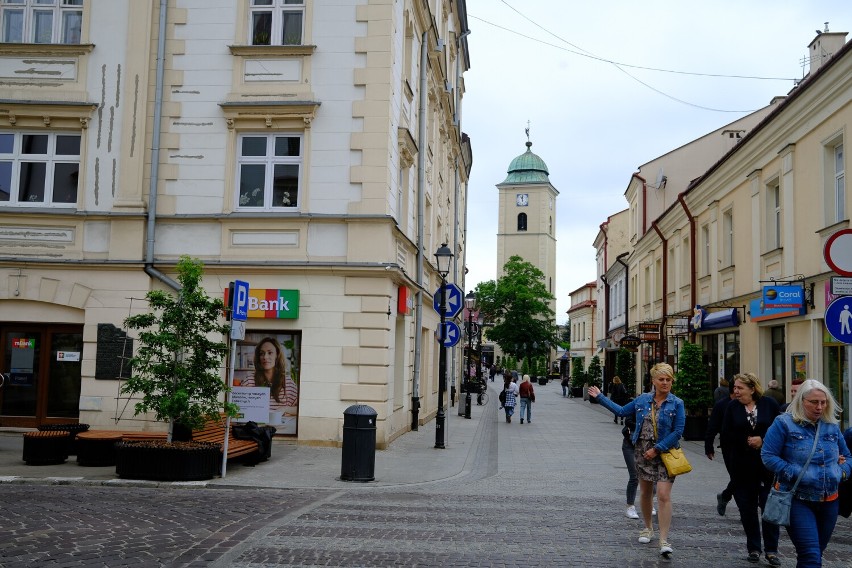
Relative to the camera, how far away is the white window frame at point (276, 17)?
54.9 ft

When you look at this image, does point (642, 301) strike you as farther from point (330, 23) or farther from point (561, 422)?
point (330, 23)

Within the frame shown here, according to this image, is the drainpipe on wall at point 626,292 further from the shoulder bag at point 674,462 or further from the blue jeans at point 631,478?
the shoulder bag at point 674,462

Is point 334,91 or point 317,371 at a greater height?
point 334,91

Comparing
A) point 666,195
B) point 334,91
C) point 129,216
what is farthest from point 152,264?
point 666,195

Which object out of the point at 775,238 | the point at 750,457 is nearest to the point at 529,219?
the point at 775,238

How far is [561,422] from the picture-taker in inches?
1105

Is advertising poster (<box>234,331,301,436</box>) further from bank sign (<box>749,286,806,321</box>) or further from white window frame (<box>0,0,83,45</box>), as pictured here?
bank sign (<box>749,286,806,321</box>)


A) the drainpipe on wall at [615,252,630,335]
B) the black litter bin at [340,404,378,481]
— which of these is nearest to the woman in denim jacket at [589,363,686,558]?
the black litter bin at [340,404,378,481]

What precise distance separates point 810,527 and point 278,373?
1195cm

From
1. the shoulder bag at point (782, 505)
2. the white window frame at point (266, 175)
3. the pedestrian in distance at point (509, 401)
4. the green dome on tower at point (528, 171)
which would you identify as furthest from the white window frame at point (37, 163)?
the green dome on tower at point (528, 171)

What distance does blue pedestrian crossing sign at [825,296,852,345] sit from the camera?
357 inches

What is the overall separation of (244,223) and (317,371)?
3269 millimetres

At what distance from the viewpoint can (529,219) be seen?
101 metres

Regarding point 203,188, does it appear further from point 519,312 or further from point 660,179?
point 519,312
